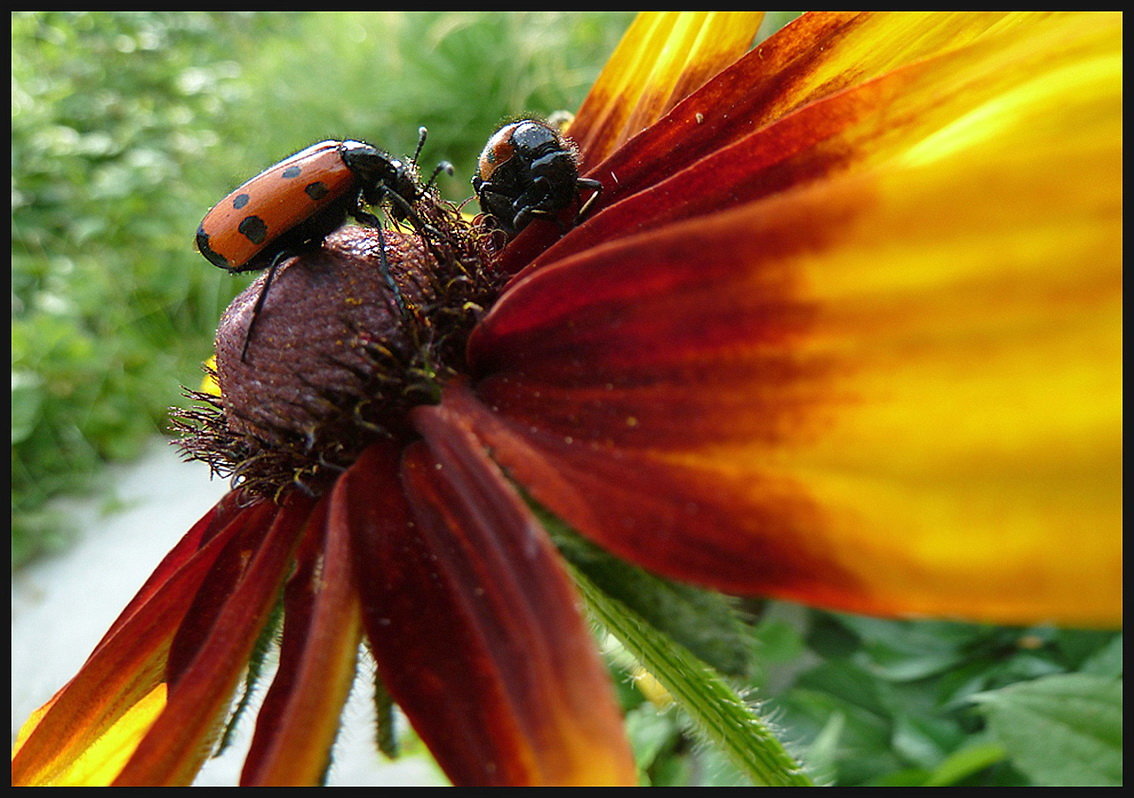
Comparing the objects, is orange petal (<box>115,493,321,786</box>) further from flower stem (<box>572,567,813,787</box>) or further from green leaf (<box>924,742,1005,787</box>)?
green leaf (<box>924,742,1005,787</box>)

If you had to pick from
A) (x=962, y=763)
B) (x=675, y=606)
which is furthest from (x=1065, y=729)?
(x=675, y=606)

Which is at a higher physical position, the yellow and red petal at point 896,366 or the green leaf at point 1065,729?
the yellow and red petal at point 896,366

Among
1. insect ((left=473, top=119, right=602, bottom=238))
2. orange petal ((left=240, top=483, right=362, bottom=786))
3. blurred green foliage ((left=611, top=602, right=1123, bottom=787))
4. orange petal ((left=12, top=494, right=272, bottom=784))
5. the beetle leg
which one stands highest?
insect ((left=473, top=119, right=602, bottom=238))

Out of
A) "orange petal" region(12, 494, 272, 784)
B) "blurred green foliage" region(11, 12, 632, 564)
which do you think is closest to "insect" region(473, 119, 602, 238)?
"orange petal" region(12, 494, 272, 784)

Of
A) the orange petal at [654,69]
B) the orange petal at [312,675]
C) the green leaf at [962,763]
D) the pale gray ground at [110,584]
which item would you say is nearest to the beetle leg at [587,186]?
the orange petal at [654,69]

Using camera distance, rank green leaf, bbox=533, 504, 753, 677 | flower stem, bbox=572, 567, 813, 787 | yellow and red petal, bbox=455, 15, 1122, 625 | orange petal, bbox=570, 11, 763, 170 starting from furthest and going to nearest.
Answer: orange petal, bbox=570, 11, 763, 170 < flower stem, bbox=572, 567, 813, 787 < green leaf, bbox=533, 504, 753, 677 < yellow and red petal, bbox=455, 15, 1122, 625

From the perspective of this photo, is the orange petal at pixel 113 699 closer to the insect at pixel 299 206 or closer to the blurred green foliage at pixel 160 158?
the insect at pixel 299 206

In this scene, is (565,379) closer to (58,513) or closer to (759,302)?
(759,302)
